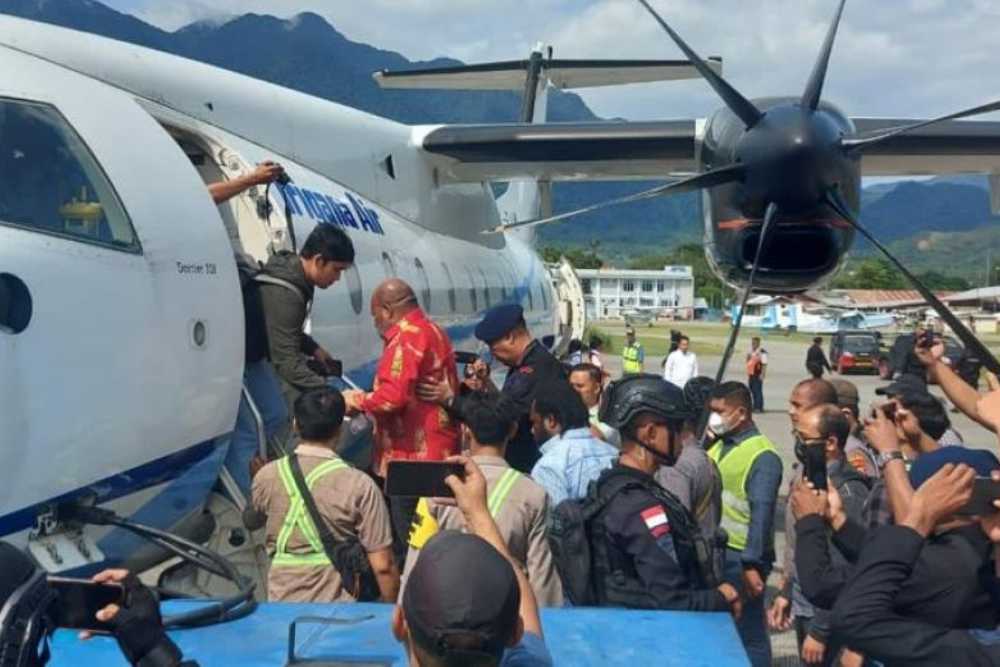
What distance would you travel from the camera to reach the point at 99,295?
4.06 meters

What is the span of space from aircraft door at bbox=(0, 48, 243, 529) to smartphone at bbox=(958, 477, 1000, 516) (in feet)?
9.23

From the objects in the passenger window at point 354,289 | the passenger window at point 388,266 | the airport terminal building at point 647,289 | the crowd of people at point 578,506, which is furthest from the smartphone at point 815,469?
the airport terminal building at point 647,289

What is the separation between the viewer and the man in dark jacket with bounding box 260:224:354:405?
535 centimetres

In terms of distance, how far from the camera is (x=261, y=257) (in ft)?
20.7

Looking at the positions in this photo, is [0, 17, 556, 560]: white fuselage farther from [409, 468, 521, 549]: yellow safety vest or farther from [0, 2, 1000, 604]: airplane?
[409, 468, 521, 549]: yellow safety vest

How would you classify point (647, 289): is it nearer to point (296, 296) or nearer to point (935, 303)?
point (935, 303)

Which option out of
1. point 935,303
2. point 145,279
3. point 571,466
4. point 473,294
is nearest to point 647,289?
point 473,294

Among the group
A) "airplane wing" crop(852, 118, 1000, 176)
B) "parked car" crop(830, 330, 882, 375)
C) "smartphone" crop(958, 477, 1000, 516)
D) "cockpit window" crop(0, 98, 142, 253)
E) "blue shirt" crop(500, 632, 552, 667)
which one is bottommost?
"parked car" crop(830, 330, 882, 375)

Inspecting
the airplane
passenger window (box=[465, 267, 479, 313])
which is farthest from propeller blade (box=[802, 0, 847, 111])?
passenger window (box=[465, 267, 479, 313])

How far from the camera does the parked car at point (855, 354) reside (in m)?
34.4

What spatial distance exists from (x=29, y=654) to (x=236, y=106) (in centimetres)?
555

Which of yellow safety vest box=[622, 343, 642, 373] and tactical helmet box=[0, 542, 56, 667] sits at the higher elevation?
tactical helmet box=[0, 542, 56, 667]

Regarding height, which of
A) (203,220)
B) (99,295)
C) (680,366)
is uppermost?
(203,220)

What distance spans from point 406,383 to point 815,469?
2151 mm
